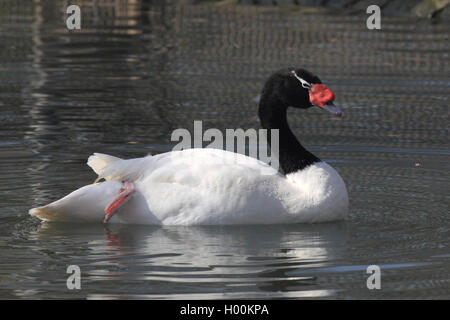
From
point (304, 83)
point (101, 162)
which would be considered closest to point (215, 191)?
point (101, 162)

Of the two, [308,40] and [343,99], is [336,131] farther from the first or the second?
[308,40]

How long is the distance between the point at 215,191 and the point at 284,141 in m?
0.97

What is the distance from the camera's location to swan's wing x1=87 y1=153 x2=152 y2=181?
9.99 metres

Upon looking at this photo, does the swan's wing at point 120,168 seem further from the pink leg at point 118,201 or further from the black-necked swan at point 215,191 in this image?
the pink leg at point 118,201

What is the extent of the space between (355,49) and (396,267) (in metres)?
12.6

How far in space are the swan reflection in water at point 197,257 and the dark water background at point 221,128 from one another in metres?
0.02

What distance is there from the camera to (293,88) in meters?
10.2

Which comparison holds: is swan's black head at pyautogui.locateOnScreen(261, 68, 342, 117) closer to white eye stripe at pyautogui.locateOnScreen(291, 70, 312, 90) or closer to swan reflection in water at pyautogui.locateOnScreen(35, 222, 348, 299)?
white eye stripe at pyautogui.locateOnScreen(291, 70, 312, 90)

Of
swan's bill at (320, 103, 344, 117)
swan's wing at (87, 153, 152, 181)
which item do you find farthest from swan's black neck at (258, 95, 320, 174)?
swan's wing at (87, 153, 152, 181)

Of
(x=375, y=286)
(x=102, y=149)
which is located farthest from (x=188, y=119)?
(x=375, y=286)

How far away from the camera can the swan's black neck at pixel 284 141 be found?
33.0ft

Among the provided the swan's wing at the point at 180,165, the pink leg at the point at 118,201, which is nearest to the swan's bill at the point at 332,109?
the swan's wing at the point at 180,165

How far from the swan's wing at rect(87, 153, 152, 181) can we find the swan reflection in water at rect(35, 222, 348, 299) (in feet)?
1.50

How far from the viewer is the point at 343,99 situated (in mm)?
16094
